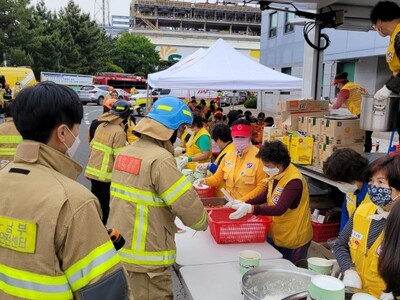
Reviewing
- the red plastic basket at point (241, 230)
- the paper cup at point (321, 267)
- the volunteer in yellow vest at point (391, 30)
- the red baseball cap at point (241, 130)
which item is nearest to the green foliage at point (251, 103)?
the red baseball cap at point (241, 130)

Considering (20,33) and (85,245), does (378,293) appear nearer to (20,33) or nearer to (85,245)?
(85,245)

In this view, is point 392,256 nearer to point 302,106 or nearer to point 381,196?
point 381,196

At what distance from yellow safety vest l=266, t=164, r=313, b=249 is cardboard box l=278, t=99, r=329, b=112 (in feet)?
4.95

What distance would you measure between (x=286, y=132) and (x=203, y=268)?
2.31 meters

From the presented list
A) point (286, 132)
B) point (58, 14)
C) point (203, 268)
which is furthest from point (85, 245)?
point (58, 14)

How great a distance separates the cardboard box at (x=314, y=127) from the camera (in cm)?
385

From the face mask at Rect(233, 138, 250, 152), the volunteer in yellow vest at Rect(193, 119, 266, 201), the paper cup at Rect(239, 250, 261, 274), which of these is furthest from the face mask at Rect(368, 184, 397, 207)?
the face mask at Rect(233, 138, 250, 152)

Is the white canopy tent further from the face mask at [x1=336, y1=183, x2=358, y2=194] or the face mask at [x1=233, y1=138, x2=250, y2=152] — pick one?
the face mask at [x1=336, y1=183, x2=358, y2=194]

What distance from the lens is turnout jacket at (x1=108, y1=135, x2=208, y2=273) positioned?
226 cm

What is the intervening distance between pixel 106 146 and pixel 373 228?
138 inches

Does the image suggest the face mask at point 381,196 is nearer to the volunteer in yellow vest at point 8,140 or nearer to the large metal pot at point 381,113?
the large metal pot at point 381,113

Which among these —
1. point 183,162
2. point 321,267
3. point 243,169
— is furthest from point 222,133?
point 321,267

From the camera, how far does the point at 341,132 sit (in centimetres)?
367

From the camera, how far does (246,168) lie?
3658mm
